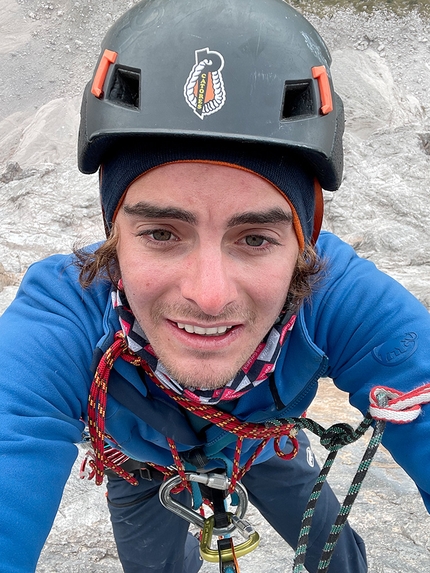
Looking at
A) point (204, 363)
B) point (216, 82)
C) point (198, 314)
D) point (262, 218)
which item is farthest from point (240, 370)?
point (216, 82)

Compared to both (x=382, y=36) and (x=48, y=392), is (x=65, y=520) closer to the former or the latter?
(x=48, y=392)

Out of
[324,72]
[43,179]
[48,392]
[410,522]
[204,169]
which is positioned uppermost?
[324,72]

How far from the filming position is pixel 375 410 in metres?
1.79

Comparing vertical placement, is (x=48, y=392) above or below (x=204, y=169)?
below

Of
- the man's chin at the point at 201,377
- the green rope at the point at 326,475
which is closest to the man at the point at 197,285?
the man's chin at the point at 201,377

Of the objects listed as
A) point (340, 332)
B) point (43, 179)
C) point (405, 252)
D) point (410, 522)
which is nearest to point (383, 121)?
point (405, 252)

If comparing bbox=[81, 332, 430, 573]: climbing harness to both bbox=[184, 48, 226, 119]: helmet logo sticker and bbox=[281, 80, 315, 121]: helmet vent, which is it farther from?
bbox=[281, 80, 315, 121]: helmet vent

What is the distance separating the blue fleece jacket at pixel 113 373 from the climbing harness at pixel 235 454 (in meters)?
0.05

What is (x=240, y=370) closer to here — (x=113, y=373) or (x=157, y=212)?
(x=113, y=373)

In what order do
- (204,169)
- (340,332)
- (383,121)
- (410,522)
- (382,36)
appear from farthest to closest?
(382,36)
(383,121)
(410,522)
(340,332)
(204,169)

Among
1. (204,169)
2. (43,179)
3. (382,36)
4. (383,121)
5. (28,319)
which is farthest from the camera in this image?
(382,36)

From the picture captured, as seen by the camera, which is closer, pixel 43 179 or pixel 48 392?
pixel 48 392

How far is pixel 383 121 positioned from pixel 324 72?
10500 mm

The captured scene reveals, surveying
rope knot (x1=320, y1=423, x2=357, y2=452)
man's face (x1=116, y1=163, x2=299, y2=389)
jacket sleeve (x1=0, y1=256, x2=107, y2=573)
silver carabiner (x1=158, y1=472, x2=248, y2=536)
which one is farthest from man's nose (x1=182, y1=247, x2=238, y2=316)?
silver carabiner (x1=158, y1=472, x2=248, y2=536)
